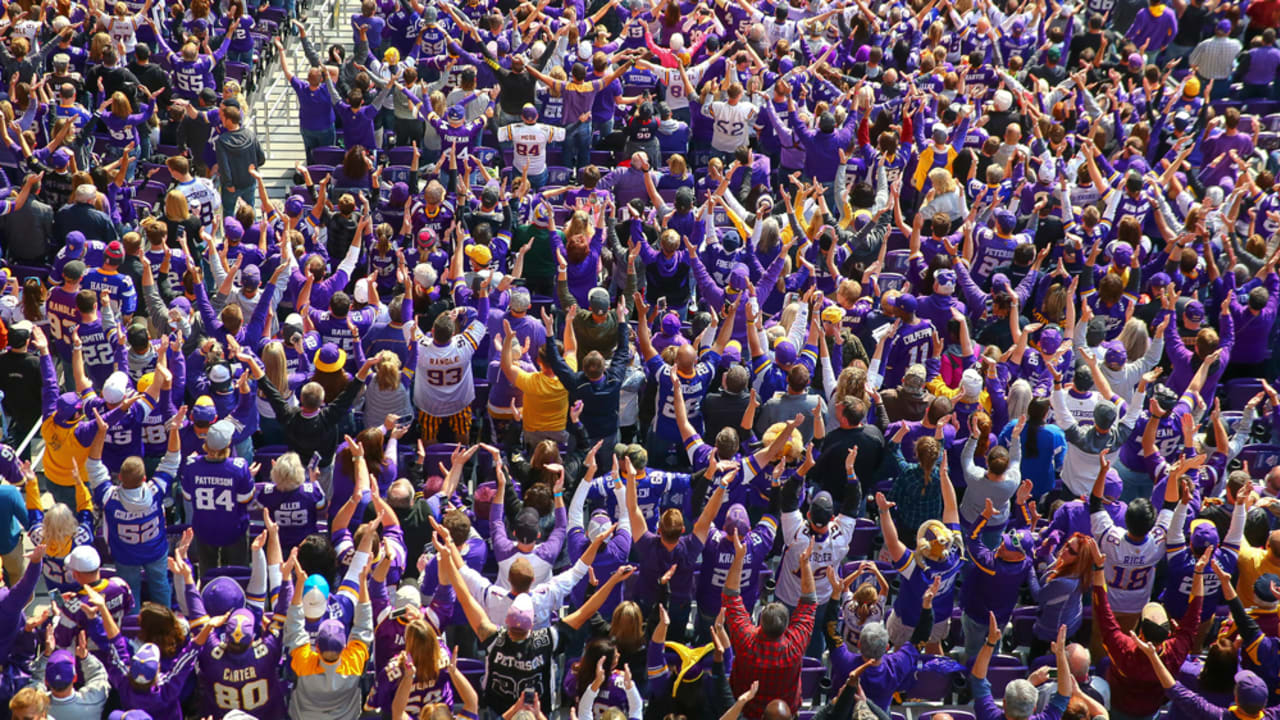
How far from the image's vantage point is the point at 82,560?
9203mm

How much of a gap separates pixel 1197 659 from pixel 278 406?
22.6 feet

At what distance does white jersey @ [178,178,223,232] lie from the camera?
49.5 ft

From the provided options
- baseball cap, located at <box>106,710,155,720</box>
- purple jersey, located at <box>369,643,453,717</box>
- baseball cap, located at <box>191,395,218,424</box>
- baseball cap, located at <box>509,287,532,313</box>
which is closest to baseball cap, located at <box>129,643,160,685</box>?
baseball cap, located at <box>106,710,155,720</box>

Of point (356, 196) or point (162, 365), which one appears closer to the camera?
point (162, 365)

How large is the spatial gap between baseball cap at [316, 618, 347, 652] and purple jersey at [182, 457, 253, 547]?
2112 mm

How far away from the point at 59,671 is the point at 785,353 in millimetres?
6066

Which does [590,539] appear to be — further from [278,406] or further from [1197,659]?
[1197,659]

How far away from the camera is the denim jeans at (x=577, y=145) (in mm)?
17297

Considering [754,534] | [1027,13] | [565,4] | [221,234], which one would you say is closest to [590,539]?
[754,534]

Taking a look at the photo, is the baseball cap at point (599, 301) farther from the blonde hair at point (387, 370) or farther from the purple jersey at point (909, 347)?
the purple jersey at point (909, 347)

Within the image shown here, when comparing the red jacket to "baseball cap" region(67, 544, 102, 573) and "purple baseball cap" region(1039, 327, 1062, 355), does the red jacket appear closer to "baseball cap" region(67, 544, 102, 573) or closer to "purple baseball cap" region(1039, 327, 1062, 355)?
"purple baseball cap" region(1039, 327, 1062, 355)

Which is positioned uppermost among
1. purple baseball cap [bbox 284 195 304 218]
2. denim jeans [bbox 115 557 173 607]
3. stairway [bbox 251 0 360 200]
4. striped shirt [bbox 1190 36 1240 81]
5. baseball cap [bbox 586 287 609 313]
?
striped shirt [bbox 1190 36 1240 81]

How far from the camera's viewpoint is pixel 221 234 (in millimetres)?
16641

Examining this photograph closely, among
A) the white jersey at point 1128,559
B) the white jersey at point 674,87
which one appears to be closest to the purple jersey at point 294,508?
the white jersey at point 1128,559
